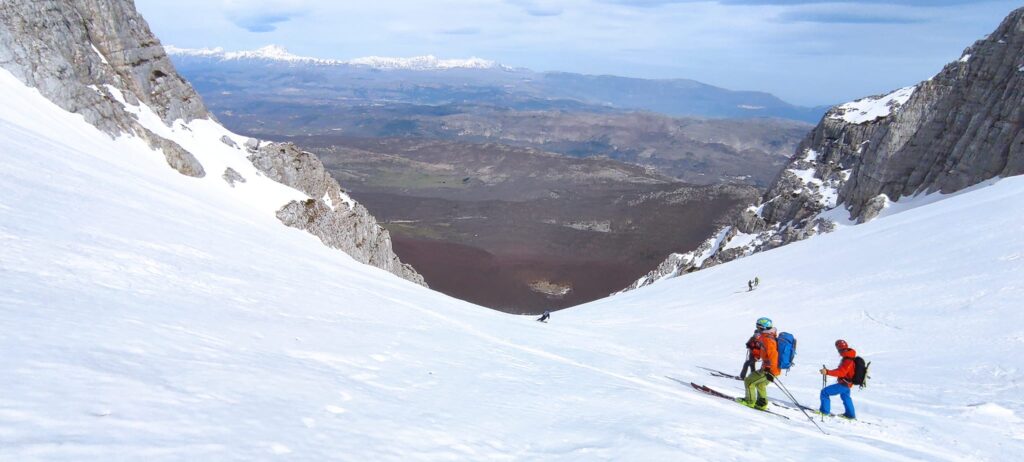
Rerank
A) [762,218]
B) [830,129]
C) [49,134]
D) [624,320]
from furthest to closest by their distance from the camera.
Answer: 1. [830,129]
2. [762,218]
3. [624,320]
4. [49,134]

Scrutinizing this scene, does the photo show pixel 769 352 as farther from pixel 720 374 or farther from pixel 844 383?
pixel 720 374

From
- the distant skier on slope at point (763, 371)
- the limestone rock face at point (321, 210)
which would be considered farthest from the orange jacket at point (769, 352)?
the limestone rock face at point (321, 210)

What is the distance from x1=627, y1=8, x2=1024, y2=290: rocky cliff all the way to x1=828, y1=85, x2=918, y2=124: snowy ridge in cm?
22

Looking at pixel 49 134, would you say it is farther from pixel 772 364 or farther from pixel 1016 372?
pixel 1016 372

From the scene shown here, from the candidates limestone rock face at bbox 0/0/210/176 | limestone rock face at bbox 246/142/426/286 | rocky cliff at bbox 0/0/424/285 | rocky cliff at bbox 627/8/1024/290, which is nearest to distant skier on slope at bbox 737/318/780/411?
limestone rock face at bbox 246/142/426/286

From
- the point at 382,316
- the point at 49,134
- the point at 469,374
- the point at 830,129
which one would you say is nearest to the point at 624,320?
the point at 382,316

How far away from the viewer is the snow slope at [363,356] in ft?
18.3

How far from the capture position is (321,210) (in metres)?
40.2

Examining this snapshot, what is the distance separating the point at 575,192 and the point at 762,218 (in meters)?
83.7

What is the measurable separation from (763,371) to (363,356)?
23.0 feet

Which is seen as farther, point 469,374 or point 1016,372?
point 1016,372

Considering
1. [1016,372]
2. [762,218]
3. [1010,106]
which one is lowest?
[1016,372]

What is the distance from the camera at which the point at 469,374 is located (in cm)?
1003

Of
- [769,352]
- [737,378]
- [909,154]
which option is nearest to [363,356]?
[769,352]
